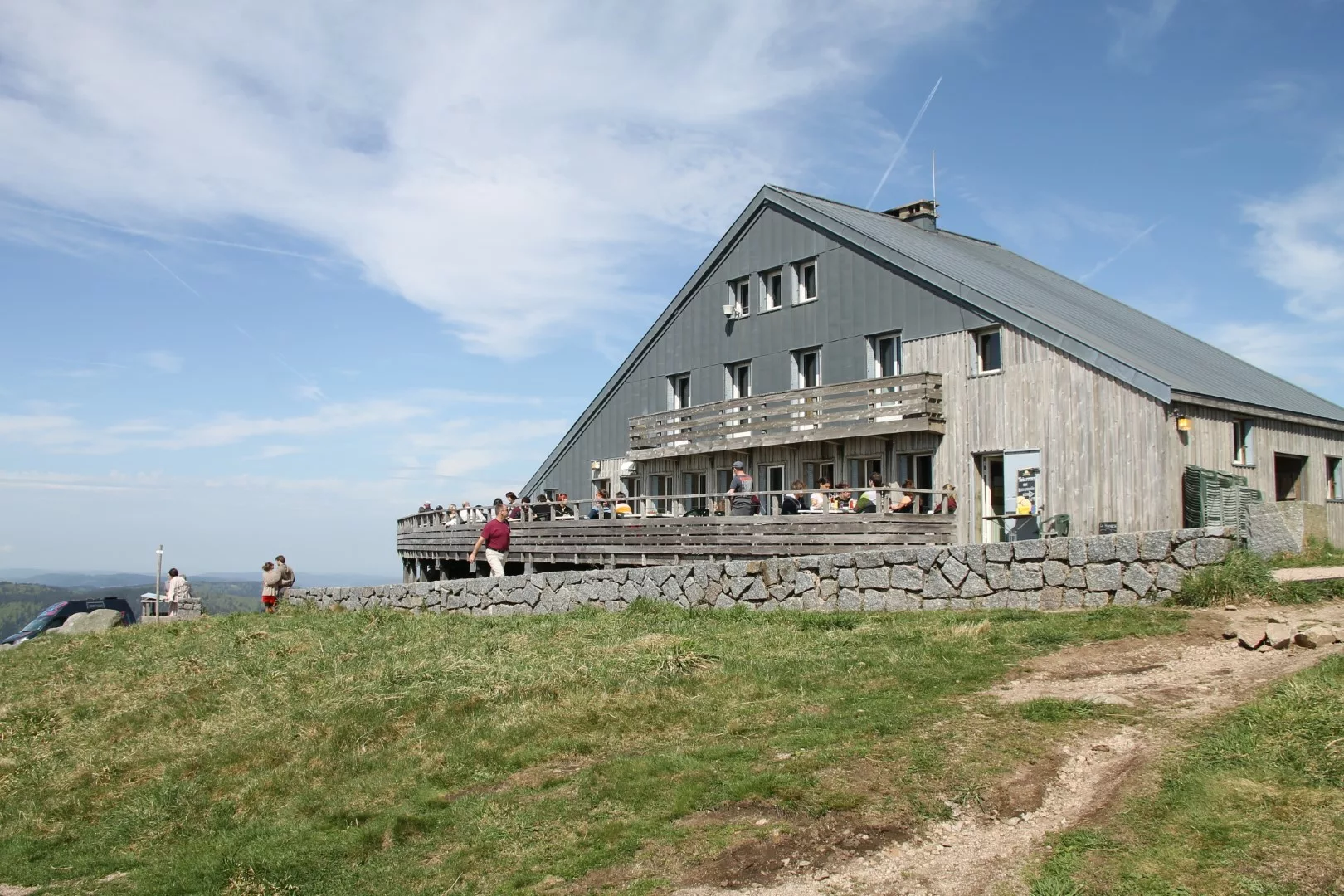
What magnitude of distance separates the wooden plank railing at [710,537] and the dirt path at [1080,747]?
8.18 m

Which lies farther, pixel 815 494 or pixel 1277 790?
pixel 815 494

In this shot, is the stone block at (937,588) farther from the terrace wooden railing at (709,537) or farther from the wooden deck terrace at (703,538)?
the terrace wooden railing at (709,537)

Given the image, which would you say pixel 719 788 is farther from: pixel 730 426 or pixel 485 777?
pixel 730 426

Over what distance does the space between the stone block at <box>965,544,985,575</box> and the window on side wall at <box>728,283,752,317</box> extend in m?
15.8

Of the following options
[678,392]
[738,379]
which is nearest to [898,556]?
[738,379]

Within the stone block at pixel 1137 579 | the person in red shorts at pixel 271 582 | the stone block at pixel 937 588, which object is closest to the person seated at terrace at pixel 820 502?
the stone block at pixel 937 588

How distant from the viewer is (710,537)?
2381 cm

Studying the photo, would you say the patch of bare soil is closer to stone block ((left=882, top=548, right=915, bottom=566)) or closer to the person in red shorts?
stone block ((left=882, top=548, right=915, bottom=566))

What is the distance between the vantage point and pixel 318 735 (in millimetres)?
11859

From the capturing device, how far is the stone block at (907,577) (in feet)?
58.1

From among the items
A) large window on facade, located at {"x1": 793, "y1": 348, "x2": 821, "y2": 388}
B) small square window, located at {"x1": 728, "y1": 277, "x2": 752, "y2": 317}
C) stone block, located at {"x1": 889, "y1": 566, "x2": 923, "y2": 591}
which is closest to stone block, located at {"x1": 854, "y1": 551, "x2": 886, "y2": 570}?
stone block, located at {"x1": 889, "y1": 566, "x2": 923, "y2": 591}

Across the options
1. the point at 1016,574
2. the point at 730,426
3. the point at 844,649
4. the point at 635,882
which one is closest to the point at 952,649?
the point at 844,649

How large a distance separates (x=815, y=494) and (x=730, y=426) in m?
7.14

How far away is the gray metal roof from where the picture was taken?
2245cm
